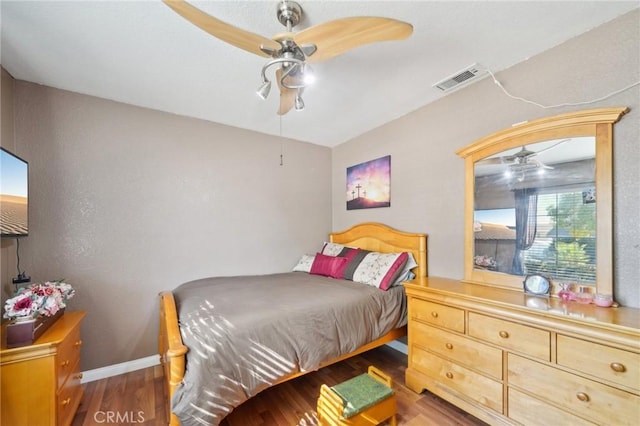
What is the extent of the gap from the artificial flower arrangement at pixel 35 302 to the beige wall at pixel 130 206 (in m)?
0.59

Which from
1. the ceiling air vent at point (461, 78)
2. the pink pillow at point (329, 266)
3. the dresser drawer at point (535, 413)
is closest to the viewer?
the dresser drawer at point (535, 413)

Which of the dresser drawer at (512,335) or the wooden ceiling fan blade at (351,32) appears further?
the dresser drawer at (512,335)

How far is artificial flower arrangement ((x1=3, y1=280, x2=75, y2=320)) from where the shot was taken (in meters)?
1.43

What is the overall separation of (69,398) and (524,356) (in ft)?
9.25

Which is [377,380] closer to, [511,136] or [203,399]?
[203,399]

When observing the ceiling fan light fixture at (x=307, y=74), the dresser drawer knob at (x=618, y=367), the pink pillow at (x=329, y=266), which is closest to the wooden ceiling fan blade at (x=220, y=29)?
the ceiling fan light fixture at (x=307, y=74)

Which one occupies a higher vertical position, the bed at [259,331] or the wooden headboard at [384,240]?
the wooden headboard at [384,240]

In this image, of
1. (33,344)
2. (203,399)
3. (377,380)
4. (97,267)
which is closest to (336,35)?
(203,399)

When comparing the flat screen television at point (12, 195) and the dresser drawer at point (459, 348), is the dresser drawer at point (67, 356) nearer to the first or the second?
the flat screen television at point (12, 195)

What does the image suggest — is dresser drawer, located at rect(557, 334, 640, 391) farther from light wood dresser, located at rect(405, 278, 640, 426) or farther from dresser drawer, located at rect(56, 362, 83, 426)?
dresser drawer, located at rect(56, 362, 83, 426)

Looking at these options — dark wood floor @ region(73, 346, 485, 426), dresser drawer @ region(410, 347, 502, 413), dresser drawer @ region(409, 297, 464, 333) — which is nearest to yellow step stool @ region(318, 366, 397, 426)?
dark wood floor @ region(73, 346, 485, 426)

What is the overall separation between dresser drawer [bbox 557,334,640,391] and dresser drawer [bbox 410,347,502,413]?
429mm

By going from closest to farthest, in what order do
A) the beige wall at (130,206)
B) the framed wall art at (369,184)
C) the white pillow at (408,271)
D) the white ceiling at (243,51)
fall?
the white ceiling at (243,51), the beige wall at (130,206), the white pillow at (408,271), the framed wall art at (369,184)

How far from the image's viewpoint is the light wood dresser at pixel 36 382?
1331 mm
